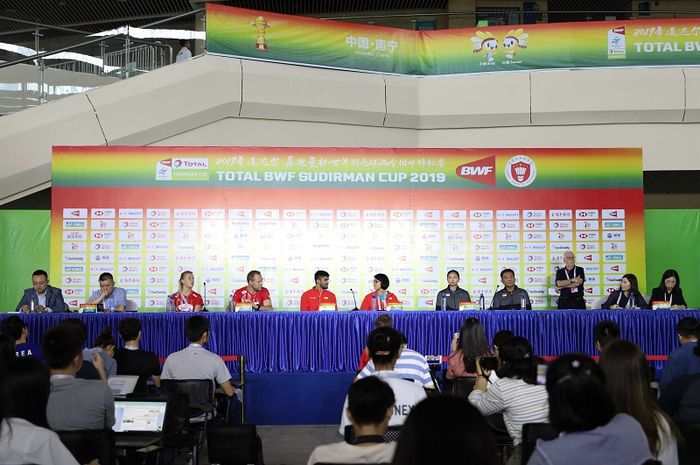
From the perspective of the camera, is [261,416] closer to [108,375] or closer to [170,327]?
[170,327]

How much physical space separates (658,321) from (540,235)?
2.99 metres

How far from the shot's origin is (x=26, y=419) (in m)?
2.57

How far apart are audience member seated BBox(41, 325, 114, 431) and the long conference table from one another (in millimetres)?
3832

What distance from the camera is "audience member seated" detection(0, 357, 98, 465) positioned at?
8.04 feet

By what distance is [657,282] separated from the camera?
11.7 metres

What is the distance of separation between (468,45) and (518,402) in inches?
321

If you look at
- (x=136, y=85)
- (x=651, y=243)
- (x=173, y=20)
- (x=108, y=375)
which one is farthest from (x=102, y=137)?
(x=651, y=243)

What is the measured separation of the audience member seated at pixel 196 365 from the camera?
563 cm

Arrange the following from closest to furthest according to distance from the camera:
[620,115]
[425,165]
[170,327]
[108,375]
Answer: [108,375] → [170,327] → [425,165] → [620,115]

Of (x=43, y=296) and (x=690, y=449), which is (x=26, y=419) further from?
(x=43, y=296)

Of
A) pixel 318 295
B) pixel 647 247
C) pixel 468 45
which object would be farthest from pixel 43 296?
pixel 647 247

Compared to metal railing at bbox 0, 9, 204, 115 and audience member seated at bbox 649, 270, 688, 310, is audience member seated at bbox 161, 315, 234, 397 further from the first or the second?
metal railing at bbox 0, 9, 204, 115

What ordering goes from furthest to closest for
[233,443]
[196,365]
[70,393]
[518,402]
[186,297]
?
1. [186,297]
2. [196,365]
3. [233,443]
4. [518,402]
5. [70,393]

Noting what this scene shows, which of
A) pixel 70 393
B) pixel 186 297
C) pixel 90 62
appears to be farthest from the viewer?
pixel 90 62
